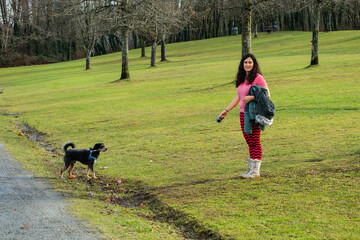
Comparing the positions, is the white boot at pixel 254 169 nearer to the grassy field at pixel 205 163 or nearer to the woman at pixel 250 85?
the woman at pixel 250 85

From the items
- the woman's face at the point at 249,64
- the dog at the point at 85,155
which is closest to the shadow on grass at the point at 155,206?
the dog at the point at 85,155

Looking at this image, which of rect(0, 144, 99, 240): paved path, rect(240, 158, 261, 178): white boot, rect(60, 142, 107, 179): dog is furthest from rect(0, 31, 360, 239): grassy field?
rect(60, 142, 107, 179): dog

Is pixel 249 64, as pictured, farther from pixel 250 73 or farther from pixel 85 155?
pixel 85 155

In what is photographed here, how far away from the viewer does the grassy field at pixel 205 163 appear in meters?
6.56

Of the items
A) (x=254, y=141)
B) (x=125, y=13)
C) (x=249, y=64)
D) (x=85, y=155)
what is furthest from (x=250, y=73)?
(x=125, y=13)

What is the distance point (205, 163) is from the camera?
10.4 meters

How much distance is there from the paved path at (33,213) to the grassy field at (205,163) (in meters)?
0.28

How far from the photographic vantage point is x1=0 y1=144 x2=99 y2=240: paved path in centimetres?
617

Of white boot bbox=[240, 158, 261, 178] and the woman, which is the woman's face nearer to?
the woman

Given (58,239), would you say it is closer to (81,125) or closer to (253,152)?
(253,152)

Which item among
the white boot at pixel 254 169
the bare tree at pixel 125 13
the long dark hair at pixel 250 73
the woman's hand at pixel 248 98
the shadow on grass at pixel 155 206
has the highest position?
the bare tree at pixel 125 13

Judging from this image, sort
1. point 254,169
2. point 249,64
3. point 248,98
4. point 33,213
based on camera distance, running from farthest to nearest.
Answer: point 254,169 → point 249,64 → point 248,98 → point 33,213

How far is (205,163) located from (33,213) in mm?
4250

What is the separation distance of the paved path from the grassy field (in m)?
0.28
